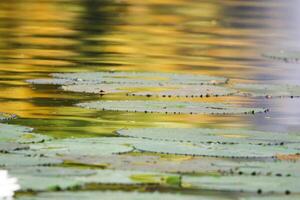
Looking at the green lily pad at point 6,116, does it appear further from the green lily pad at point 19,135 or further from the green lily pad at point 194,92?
the green lily pad at point 194,92

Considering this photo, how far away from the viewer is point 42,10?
18.4 m

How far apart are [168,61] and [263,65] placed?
2.81 feet

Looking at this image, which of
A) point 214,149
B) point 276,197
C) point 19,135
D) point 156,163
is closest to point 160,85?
point 19,135

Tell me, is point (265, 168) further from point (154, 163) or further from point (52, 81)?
point (52, 81)

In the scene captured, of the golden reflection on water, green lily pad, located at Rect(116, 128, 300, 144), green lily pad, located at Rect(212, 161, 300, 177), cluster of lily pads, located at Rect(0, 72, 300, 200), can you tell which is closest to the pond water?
the golden reflection on water

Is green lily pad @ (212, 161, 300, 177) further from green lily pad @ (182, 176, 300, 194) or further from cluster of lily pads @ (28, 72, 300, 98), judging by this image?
cluster of lily pads @ (28, 72, 300, 98)

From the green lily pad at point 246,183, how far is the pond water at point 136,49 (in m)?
1.46

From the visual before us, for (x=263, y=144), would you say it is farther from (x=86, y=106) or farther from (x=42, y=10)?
(x=42, y=10)

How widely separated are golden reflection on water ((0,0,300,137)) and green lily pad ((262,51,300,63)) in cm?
13

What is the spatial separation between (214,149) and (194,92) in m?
2.86

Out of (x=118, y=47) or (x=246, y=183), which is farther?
(x=118, y=47)

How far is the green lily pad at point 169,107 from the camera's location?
7.56 metres

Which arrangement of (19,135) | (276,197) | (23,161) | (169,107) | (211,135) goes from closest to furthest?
(276,197)
(23,161)
(19,135)
(211,135)
(169,107)

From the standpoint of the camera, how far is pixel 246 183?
16.5 ft
